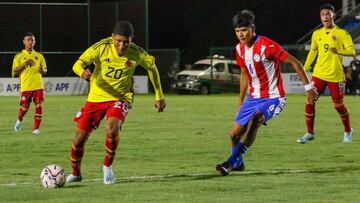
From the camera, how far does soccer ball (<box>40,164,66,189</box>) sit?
426 inches

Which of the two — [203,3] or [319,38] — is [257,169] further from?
[203,3]

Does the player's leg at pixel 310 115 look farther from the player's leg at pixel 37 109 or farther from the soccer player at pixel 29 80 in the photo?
the soccer player at pixel 29 80

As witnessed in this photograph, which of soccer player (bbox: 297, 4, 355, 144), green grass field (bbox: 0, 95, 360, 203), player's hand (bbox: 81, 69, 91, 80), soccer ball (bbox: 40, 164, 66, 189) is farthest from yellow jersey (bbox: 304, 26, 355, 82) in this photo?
soccer ball (bbox: 40, 164, 66, 189)

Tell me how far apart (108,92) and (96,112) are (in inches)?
11.4

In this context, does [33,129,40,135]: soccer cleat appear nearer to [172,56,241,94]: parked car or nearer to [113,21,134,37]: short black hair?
[113,21,134,37]: short black hair

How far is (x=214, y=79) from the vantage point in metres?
48.6

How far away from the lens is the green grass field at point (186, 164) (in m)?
10.2

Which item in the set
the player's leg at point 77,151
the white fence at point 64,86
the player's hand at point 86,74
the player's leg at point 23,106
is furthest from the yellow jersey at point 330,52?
the white fence at point 64,86

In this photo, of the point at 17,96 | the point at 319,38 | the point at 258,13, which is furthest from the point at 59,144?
the point at 258,13

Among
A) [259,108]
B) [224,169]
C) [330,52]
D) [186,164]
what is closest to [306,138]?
[330,52]

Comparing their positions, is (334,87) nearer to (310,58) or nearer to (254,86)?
(310,58)

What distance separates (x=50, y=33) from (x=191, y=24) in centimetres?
2294

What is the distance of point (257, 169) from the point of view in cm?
1287

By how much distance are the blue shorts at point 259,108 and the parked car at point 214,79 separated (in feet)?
119
